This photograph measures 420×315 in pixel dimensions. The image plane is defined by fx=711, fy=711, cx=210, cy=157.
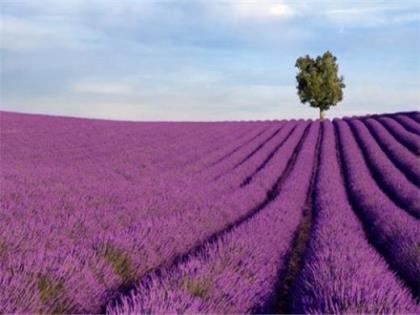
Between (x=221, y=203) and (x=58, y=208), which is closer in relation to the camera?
(x=58, y=208)

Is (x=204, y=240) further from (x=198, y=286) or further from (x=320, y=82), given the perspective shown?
(x=320, y=82)

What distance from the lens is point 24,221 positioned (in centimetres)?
653

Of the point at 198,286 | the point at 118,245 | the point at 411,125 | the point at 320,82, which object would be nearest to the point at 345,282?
the point at 198,286

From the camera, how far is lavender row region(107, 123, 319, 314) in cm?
364

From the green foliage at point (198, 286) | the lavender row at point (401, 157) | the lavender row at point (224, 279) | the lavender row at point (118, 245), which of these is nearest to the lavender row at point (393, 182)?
the lavender row at point (401, 157)

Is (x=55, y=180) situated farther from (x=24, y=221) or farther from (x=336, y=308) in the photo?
(x=336, y=308)

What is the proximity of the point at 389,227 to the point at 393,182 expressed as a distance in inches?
235

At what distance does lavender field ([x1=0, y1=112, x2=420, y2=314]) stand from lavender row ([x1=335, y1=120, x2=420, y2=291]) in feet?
0.08

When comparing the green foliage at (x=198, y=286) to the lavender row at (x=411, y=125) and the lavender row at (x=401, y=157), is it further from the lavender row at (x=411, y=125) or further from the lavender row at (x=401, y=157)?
the lavender row at (x=411, y=125)

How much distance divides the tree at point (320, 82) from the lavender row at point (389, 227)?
4183 centimetres

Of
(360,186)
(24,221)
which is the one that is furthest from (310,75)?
(24,221)

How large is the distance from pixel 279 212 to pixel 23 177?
448 cm

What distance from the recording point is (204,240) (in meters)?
7.70

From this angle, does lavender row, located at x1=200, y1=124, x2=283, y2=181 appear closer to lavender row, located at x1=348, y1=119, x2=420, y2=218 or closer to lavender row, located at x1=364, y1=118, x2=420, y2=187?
lavender row, located at x1=348, y1=119, x2=420, y2=218
